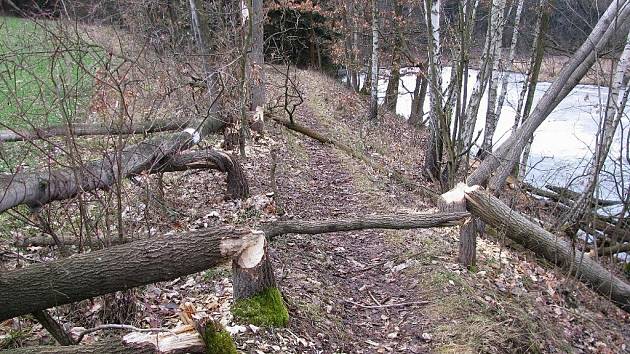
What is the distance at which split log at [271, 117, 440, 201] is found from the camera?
9812 mm

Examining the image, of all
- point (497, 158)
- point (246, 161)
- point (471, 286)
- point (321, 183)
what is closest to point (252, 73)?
point (246, 161)

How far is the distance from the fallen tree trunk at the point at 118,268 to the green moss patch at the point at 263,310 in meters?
0.39

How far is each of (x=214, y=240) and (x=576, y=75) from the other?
669 cm

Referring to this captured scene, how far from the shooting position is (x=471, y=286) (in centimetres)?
548

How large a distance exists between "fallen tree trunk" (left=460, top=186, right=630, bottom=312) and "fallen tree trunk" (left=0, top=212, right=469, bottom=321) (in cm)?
309

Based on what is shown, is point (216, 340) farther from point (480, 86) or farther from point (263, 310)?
point (480, 86)

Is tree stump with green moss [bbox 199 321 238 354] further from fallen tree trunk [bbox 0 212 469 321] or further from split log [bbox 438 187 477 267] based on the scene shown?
split log [bbox 438 187 477 267]

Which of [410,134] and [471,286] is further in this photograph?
[410,134]

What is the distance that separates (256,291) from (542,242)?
3984mm

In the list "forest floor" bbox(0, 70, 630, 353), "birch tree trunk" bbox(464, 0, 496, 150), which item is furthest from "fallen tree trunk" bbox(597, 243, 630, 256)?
"birch tree trunk" bbox(464, 0, 496, 150)

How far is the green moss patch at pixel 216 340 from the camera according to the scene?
3.06 m

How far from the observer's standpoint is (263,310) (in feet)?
13.2

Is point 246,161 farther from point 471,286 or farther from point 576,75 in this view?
point 576,75

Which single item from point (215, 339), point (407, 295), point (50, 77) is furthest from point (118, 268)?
point (407, 295)
